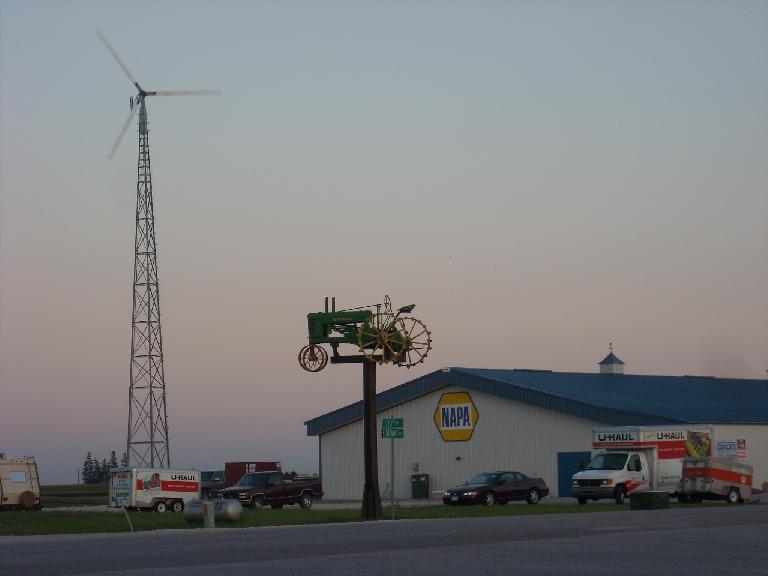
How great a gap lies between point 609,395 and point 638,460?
13975 mm

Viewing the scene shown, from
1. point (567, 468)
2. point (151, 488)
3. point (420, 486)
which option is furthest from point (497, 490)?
point (420, 486)

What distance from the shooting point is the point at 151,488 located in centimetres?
5016

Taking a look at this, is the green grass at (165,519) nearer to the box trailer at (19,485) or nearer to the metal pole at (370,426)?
the metal pole at (370,426)

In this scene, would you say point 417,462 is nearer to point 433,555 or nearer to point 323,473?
point 323,473

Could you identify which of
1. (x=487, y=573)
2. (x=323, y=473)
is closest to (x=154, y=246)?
(x=323, y=473)

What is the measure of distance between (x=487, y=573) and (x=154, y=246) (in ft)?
143

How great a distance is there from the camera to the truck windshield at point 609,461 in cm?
4772

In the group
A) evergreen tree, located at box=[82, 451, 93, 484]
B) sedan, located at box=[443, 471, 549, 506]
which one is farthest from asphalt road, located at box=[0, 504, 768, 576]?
evergreen tree, located at box=[82, 451, 93, 484]

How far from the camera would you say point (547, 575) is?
651 inches

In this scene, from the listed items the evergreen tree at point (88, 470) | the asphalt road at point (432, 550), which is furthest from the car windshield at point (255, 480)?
the evergreen tree at point (88, 470)

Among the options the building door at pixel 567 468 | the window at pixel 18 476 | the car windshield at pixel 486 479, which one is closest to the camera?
the car windshield at pixel 486 479

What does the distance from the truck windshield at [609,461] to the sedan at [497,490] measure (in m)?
2.59

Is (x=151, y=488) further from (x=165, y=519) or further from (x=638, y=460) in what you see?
(x=638, y=460)

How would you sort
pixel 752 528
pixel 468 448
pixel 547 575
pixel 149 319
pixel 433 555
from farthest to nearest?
1. pixel 468 448
2. pixel 149 319
3. pixel 752 528
4. pixel 433 555
5. pixel 547 575
